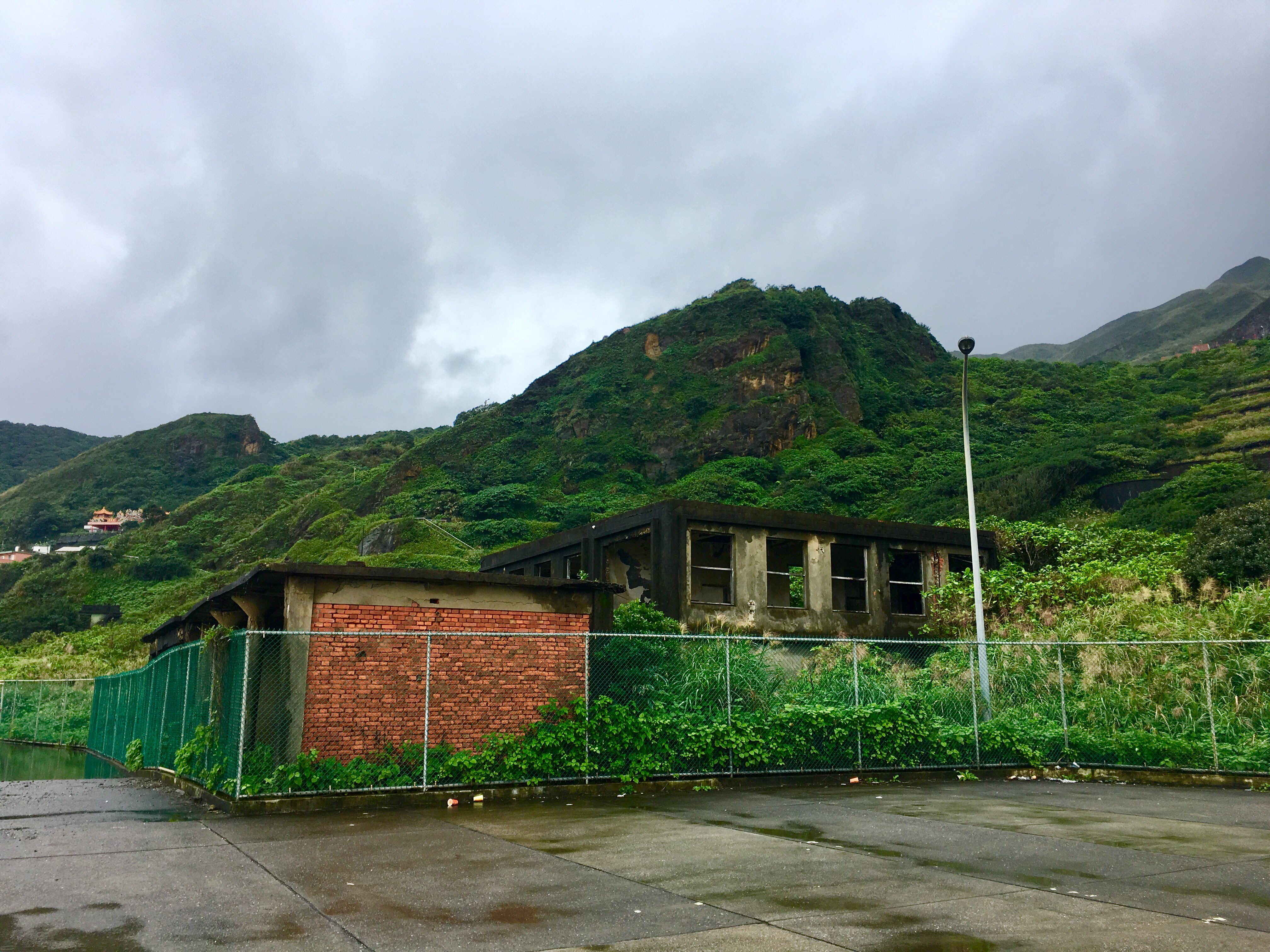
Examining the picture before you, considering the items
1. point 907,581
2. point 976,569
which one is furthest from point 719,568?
point 976,569

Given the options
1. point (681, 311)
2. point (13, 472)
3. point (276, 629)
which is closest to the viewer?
point (276, 629)

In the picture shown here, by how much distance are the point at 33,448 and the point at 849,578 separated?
16134 centimetres

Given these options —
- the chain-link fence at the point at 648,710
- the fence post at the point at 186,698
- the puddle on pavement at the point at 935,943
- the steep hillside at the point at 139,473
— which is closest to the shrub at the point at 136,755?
the chain-link fence at the point at 648,710

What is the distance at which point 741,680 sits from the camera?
1416 centimetres

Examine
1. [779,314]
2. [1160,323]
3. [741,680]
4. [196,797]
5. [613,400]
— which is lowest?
[196,797]

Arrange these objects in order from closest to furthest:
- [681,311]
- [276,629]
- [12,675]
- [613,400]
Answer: [276,629]
[12,675]
[613,400]
[681,311]

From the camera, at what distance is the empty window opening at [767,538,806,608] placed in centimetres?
2755

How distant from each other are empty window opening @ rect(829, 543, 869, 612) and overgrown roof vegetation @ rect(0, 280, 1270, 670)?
21595 mm

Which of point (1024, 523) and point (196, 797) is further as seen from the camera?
point (1024, 523)

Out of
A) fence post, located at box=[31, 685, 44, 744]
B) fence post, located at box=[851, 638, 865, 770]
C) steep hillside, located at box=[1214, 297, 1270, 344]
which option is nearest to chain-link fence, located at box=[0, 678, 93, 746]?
fence post, located at box=[31, 685, 44, 744]

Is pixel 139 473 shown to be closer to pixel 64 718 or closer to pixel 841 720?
pixel 64 718

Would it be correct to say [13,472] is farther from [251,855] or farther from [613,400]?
[251,855]

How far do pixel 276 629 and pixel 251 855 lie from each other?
571 cm

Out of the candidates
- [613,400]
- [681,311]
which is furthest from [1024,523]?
[681,311]
